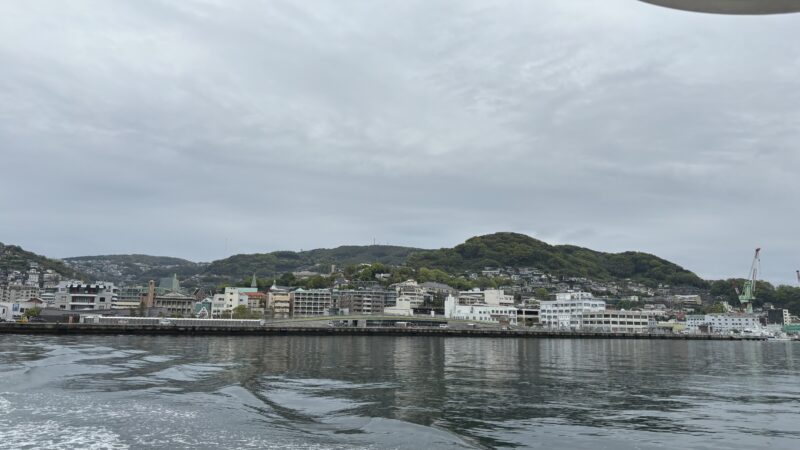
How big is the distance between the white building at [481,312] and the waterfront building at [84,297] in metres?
68.5

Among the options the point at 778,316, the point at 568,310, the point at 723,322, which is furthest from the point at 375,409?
the point at 778,316

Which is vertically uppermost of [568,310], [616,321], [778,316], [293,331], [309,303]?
[309,303]

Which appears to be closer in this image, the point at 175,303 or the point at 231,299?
the point at 175,303

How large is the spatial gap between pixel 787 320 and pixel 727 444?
17789 cm

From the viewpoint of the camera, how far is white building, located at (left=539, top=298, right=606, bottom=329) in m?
116

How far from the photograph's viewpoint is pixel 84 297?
107 meters

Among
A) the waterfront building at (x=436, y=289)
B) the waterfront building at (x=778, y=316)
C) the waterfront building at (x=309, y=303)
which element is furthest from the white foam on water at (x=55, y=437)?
the waterfront building at (x=778, y=316)

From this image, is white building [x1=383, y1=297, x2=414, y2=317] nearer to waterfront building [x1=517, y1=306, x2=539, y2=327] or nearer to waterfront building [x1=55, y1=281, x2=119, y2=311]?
waterfront building [x1=517, y1=306, x2=539, y2=327]

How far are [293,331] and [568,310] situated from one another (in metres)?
63.5

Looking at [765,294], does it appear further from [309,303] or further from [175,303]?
[175,303]

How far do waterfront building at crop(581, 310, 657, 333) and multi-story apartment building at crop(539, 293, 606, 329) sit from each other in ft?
3.75

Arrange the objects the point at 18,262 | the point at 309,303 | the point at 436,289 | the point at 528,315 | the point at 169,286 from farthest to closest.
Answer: the point at 18,262 < the point at 169,286 < the point at 436,289 < the point at 528,315 < the point at 309,303

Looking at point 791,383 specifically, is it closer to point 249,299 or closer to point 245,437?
point 245,437

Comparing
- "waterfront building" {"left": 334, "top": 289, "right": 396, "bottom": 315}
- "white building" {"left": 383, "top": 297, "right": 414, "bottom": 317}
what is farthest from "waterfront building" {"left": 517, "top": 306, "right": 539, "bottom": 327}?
"waterfront building" {"left": 334, "top": 289, "right": 396, "bottom": 315}
